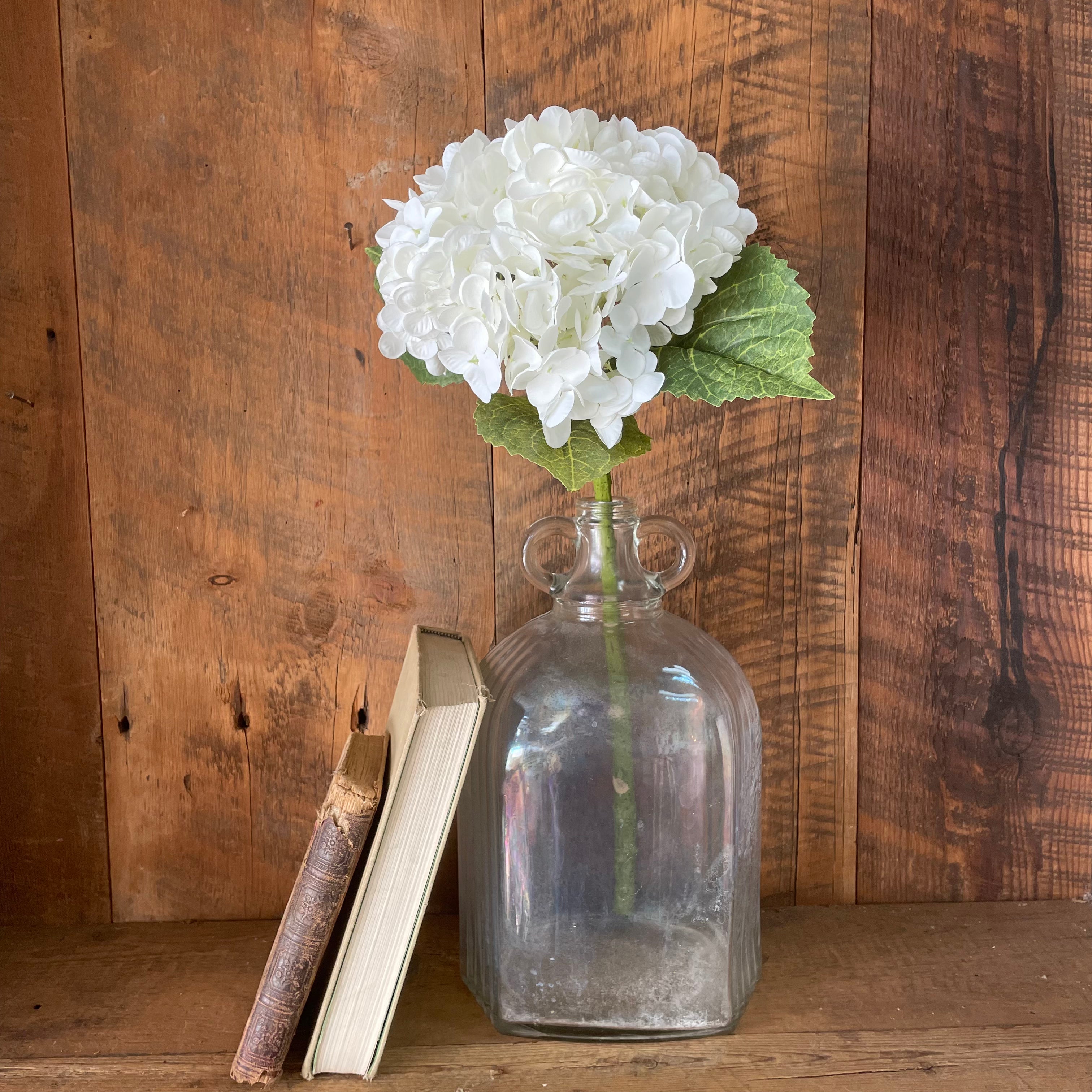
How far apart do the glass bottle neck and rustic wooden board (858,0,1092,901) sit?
0.25m

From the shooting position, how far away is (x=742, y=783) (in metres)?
0.79

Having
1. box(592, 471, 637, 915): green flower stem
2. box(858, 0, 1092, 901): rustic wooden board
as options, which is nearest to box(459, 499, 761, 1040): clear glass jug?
box(592, 471, 637, 915): green flower stem

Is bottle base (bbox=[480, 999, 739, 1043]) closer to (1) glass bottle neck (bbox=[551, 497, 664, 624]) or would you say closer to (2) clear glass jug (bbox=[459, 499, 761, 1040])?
(2) clear glass jug (bbox=[459, 499, 761, 1040])

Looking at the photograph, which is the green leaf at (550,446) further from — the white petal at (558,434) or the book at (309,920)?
the book at (309,920)

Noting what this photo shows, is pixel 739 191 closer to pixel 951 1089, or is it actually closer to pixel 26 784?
pixel 951 1089

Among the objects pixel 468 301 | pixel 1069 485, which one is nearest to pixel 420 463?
pixel 468 301

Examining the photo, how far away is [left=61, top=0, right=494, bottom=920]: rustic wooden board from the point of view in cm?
87

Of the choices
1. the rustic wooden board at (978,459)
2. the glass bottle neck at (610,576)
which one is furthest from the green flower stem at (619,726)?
the rustic wooden board at (978,459)

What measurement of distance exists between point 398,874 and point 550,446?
1.04 feet

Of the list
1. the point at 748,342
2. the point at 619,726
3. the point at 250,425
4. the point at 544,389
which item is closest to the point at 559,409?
the point at 544,389

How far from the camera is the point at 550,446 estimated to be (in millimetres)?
669

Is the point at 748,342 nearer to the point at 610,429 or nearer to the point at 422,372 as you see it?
the point at 610,429

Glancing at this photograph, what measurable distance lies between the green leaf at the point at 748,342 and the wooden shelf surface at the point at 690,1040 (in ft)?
1.56

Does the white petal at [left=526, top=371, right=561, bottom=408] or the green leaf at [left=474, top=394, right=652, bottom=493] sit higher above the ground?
the white petal at [left=526, top=371, right=561, bottom=408]
